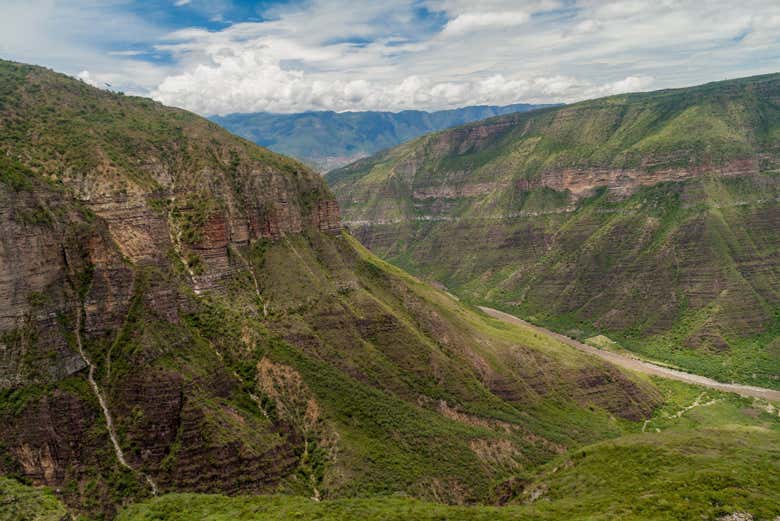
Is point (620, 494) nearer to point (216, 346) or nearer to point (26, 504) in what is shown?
point (216, 346)

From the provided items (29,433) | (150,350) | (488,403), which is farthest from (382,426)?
(29,433)

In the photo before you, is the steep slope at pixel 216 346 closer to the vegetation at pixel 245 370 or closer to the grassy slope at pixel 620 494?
the vegetation at pixel 245 370

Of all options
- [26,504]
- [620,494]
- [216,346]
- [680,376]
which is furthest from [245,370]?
[680,376]

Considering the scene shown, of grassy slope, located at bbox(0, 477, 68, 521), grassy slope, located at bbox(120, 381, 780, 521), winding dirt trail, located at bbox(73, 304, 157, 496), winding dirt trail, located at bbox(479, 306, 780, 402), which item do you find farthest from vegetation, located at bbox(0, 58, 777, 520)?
winding dirt trail, located at bbox(479, 306, 780, 402)

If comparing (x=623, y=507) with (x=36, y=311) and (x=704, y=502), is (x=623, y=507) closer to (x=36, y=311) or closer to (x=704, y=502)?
(x=704, y=502)

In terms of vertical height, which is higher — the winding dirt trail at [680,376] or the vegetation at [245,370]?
the vegetation at [245,370]

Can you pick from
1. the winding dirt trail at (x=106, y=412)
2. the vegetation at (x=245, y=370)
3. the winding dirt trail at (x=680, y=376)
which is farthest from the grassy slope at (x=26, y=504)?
the winding dirt trail at (x=680, y=376)
